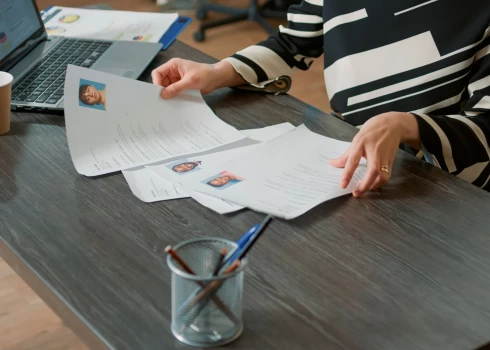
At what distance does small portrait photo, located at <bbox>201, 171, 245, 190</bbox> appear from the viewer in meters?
1.02

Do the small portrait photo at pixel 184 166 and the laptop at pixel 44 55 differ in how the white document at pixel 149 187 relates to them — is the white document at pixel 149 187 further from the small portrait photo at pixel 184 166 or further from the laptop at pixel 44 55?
the laptop at pixel 44 55

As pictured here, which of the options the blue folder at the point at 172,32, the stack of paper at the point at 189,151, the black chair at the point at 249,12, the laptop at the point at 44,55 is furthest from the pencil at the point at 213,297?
the black chair at the point at 249,12

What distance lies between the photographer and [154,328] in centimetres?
75

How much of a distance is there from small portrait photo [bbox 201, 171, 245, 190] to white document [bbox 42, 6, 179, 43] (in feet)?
1.95

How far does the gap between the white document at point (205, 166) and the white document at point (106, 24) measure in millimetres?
481

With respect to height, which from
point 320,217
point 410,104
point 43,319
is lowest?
point 43,319

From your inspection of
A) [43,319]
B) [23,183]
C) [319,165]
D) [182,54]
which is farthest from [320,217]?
[43,319]

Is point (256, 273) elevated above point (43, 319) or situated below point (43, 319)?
above

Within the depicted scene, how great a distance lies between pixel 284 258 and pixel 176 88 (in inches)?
18.9

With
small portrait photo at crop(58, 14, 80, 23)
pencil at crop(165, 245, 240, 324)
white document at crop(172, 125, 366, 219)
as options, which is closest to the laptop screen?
small portrait photo at crop(58, 14, 80, 23)

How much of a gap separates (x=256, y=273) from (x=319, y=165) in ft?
0.98

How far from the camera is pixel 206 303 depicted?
720mm

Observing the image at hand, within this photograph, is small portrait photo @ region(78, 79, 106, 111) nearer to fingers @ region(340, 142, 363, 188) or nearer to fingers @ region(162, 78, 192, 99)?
fingers @ region(162, 78, 192, 99)

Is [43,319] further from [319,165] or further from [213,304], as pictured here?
[213,304]
